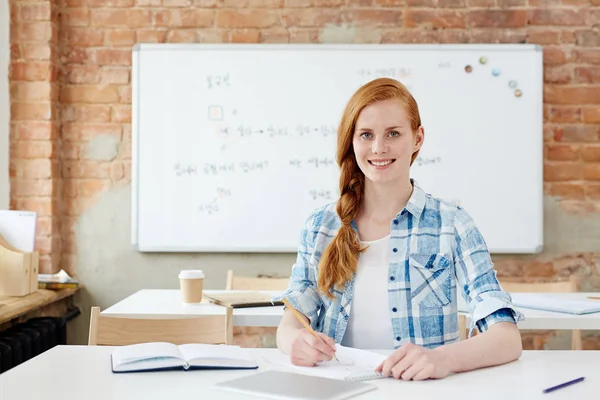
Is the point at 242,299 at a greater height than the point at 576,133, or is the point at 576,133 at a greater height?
the point at 576,133

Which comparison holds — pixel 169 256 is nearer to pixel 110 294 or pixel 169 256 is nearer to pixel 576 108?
pixel 110 294

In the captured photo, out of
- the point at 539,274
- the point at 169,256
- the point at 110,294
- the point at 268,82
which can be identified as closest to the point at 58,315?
the point at 110,294

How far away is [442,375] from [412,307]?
1.17 ft

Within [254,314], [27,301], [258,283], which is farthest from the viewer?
[258,283]

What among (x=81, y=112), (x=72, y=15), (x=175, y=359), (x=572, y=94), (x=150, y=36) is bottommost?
(x=175, y=359)

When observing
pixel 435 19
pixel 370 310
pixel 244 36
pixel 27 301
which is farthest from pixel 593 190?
pixel 27 301

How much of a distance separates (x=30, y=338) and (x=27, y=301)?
158mm

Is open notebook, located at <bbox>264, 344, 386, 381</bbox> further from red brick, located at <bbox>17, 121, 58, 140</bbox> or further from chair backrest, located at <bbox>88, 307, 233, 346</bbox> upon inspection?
red brick, located at <bbox>17, 121, 58, 140</bbox>

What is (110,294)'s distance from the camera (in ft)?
11.2

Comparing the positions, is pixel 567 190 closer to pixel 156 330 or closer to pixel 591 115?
pixel 591 115

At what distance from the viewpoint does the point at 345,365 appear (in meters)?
1.33

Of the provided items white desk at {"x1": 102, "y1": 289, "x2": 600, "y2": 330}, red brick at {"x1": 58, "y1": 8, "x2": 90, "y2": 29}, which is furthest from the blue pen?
red brick at {"x1": 58, "y1": 8, "x2": 90, "y2": 29}

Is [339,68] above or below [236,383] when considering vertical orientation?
above

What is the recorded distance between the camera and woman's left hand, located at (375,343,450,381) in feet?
3.97
